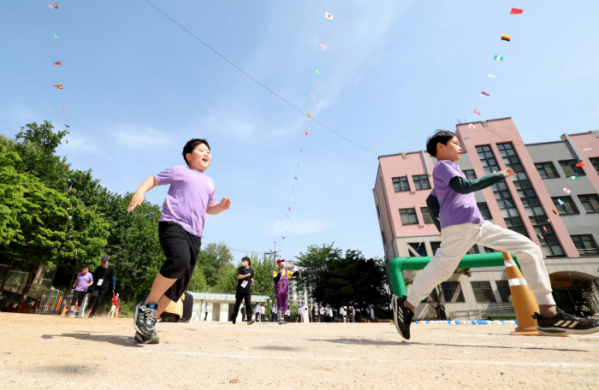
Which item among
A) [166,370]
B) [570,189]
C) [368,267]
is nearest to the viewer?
[166,370]

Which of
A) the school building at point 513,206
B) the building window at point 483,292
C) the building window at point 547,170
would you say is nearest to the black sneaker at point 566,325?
the school building at point 513,206

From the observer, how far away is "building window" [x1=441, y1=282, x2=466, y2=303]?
23.8 m

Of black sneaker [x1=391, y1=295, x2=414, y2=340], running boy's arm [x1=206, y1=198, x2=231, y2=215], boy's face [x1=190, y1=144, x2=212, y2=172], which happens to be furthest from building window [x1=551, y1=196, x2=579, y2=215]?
boy's face [x1=190, y1=144, x2=212, y2=172]

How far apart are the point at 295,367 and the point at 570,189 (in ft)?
110

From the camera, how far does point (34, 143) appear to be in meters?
26.5

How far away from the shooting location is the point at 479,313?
22.7m

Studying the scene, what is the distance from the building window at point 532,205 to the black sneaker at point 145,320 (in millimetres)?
30007

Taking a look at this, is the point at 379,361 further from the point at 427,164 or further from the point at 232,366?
the point at 427,164

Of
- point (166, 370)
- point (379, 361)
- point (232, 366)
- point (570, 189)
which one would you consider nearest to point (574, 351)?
point (379, 361)

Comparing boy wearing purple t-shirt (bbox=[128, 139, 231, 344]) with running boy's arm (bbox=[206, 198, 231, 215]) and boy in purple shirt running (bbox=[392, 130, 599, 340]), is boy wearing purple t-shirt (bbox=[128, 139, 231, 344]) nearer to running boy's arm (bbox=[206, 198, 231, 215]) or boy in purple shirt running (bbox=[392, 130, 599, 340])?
running boy's arm (bbox=[206, 198, 231, 215])

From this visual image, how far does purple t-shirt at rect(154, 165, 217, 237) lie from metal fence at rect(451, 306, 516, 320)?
83.3 feet

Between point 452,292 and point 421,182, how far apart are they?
10403mm

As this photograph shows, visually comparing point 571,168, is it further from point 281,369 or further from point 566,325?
point 281,369

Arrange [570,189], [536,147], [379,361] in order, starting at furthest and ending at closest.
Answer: [536,147], [570,189], [379,361]
